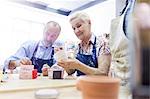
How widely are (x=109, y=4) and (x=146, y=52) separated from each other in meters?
3.30

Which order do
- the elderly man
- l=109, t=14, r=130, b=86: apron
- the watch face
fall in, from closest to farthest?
l=109, t=14, r=130, b=86: apron < the watch face < the elderly man

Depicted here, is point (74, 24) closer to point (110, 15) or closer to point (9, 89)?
point (9, 89)

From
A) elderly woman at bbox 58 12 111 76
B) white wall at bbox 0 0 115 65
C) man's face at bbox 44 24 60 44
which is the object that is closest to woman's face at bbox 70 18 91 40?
elderly woman at bbox 58 12 111 76

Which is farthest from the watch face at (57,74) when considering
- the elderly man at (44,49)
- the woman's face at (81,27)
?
the elderly man at (44,49)

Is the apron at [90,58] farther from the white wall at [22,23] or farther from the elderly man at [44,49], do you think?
the white wall at [22,23]

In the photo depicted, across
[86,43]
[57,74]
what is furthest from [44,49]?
[57,74]

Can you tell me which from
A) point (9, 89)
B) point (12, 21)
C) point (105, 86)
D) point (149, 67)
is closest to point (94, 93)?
point (105, 86)

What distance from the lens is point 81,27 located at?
1.88 metres

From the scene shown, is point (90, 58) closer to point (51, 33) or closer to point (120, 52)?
point (51, 33)

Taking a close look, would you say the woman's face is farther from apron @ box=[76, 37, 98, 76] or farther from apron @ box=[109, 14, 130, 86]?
apron @ box=[109, 14, 130, 86]

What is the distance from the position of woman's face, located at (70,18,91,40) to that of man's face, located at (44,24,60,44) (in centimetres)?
52

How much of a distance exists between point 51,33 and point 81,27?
0.60 meters

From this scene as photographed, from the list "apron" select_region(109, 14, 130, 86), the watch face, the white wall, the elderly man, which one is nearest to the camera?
"apron" select_region(109, 14, 130, 86)

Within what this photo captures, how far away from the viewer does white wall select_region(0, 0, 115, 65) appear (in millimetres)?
3662
